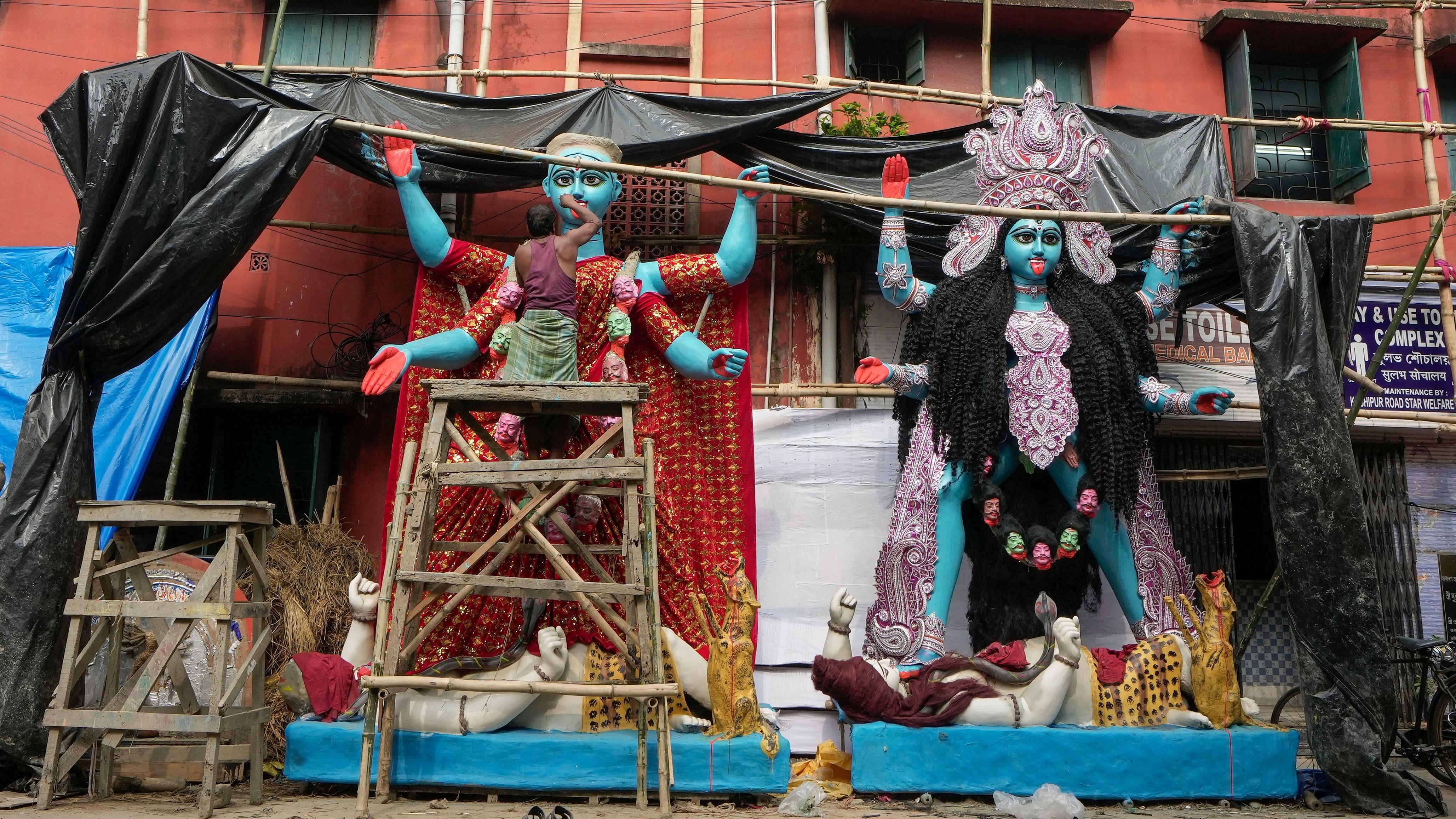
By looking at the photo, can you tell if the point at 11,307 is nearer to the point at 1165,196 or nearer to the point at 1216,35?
the point at 1165,196

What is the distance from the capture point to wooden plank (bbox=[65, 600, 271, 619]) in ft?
16.0

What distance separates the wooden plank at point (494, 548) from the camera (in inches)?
210

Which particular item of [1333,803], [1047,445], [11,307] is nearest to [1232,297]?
[1047,445]

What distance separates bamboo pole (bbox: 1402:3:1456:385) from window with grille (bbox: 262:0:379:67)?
746 centimetres

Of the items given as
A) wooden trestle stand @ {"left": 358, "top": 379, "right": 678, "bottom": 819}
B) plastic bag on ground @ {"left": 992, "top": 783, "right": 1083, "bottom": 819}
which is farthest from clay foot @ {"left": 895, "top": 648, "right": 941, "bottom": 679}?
wooden trestle stand @ {"left": 358, "top": 379, "right": 678, "bottom": 819}

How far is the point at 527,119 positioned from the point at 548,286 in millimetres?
1372

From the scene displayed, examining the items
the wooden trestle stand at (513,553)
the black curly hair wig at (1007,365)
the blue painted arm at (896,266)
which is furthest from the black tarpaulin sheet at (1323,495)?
the wooden trestle stand at (513,553)

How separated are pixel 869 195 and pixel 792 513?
78.9 inches

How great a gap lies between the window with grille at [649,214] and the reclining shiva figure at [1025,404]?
181cm

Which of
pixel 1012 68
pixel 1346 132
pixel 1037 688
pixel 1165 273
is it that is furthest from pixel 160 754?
pixel 1346 132

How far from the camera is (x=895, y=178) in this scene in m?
6.38

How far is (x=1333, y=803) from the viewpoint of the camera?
557 cm

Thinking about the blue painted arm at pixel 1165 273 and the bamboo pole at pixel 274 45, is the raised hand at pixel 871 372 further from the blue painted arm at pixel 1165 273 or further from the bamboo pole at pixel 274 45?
the bamboo pole at pixel 274 45

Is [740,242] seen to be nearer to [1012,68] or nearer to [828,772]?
[828,772]
